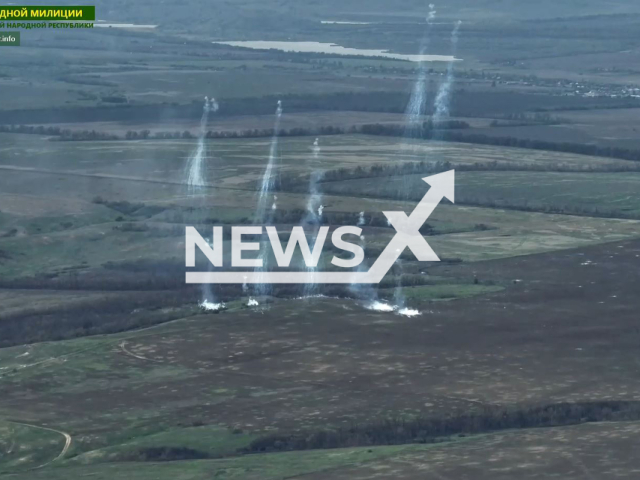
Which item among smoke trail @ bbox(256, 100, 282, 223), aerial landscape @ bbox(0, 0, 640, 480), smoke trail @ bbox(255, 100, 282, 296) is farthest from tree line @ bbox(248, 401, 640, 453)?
smoke trail @ bbox(256, 100, 282, 223)

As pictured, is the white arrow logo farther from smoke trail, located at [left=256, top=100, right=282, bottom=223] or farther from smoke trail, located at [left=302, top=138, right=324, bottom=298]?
smoke trail, located at [left=256, top=100, right=282, bottom=223]

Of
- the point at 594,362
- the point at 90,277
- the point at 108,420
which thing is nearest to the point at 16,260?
the point at 90,277

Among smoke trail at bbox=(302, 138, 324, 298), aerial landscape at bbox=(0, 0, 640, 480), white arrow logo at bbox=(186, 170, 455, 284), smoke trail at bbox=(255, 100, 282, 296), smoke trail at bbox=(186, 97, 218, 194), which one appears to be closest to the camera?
aerial landscape at bbox=(0, 0, 640, 480)

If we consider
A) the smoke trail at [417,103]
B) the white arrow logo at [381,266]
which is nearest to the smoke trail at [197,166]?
the white arrow logo at [381,266]

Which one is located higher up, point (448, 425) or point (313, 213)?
point (313, 213)

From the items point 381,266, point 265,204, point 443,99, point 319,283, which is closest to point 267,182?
point 265,204

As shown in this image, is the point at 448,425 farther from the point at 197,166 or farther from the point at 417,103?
the point at 417,103
